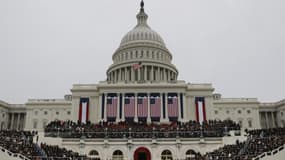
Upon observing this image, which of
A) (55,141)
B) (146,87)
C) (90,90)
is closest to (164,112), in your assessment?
(146,87)

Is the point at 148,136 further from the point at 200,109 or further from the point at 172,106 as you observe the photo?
the point at 200,109

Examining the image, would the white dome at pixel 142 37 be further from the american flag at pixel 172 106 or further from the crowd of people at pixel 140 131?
the crowd of people at pixel 140 131

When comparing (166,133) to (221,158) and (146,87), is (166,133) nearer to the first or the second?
(221,158)

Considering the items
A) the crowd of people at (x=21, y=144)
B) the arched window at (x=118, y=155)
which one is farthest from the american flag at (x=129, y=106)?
the crowd of people at (x=21, y=144)

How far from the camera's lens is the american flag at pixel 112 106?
78.1 m

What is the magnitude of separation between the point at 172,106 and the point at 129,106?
10534 millimetres

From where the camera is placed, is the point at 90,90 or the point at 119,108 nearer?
the point at 119,108

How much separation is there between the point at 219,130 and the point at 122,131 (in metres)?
16.2

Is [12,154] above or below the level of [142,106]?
below

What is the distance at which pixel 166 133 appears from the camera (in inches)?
2078

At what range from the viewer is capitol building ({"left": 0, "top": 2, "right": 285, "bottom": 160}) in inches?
2041

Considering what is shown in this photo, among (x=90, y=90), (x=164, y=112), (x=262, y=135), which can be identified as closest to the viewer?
(x=262, y=135)

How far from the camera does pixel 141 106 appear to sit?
257 feet

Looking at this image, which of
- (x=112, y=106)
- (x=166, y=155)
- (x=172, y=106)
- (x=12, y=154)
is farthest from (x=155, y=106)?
(x=12, y=154)
